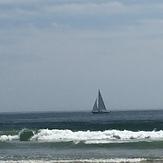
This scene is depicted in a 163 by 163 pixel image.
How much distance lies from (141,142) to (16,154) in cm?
986

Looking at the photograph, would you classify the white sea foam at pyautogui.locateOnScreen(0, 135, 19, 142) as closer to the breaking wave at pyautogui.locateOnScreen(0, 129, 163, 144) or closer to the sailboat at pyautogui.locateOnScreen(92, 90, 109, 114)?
the breaking wave at pyautogui.locateOnScreen(0, 129, 163, 144)

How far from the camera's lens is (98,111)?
16012 cm

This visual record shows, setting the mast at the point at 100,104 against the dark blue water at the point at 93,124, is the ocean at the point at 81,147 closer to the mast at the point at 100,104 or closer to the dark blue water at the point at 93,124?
the dark blue water at the point at 93,124

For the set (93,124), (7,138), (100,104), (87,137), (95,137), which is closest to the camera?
(95,137)

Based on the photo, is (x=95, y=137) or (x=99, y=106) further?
(x=99, y=106)

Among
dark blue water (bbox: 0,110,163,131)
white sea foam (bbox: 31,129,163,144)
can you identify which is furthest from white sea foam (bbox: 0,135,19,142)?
dark blue water (bbox: 0,110,163,131)

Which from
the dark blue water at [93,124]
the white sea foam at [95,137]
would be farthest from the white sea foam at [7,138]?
the dark blue water at [93,124]

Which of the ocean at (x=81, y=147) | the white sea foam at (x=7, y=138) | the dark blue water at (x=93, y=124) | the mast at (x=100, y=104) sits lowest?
the ocean at (x=81, y=147)

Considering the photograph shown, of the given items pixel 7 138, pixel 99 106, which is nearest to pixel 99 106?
pixel 99 106

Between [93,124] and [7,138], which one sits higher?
[93,124]

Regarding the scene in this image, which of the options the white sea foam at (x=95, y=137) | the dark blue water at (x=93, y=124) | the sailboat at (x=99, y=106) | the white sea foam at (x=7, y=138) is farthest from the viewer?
the sailboat at (x=99, y=106)

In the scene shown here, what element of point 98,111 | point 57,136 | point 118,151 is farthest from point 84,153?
point 98,111

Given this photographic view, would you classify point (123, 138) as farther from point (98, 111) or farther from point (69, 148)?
point (98, 111)

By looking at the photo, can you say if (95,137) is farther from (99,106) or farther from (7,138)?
(99,106)
